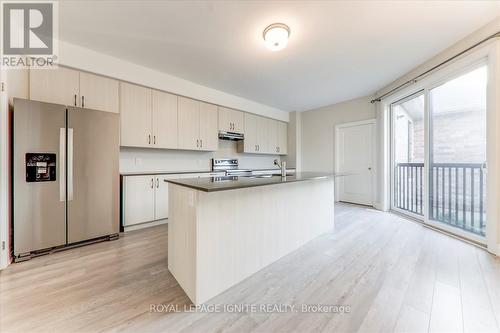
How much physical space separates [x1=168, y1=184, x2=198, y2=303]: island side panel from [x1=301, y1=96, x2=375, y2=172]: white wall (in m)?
4.51

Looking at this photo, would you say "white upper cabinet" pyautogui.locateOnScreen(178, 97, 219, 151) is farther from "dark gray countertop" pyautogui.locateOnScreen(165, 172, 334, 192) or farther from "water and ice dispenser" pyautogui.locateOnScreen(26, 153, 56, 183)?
"dark gray countertop" pyautogui.locateOnScreen(165, 172, 334, 192)

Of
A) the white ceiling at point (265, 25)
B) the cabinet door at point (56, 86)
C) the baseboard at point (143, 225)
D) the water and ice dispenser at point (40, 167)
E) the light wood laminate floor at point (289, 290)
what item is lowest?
the light wood laminate floor at point (289, 290)

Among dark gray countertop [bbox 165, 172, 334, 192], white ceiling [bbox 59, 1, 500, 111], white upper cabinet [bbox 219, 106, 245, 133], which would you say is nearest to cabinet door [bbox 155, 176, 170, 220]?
dark gray countertop [bbox 165, 172, 334, 192]

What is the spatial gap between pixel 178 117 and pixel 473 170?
460cm

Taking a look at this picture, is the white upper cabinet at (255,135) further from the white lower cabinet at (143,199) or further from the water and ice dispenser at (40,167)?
the water and ice dispenser at (40,167)

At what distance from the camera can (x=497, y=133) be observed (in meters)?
2.17

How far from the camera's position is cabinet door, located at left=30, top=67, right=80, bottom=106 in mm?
2357

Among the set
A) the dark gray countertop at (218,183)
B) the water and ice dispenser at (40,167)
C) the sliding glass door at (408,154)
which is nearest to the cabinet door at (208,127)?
the water and ice dispenser at (40,167)

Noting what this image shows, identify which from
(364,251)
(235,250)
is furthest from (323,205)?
(235,250)

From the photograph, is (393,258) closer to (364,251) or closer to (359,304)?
(364,251)

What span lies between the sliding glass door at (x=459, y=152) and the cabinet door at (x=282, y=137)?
130 inches

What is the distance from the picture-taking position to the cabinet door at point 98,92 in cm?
266

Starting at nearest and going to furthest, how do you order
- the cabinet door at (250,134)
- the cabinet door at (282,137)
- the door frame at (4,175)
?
the door frame at (4,175) → the cabinet door at (250,134) → the cabinet door at (282,137)

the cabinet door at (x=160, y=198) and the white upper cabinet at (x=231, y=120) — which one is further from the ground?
the white upper cabinet at (x=231, y=120)
